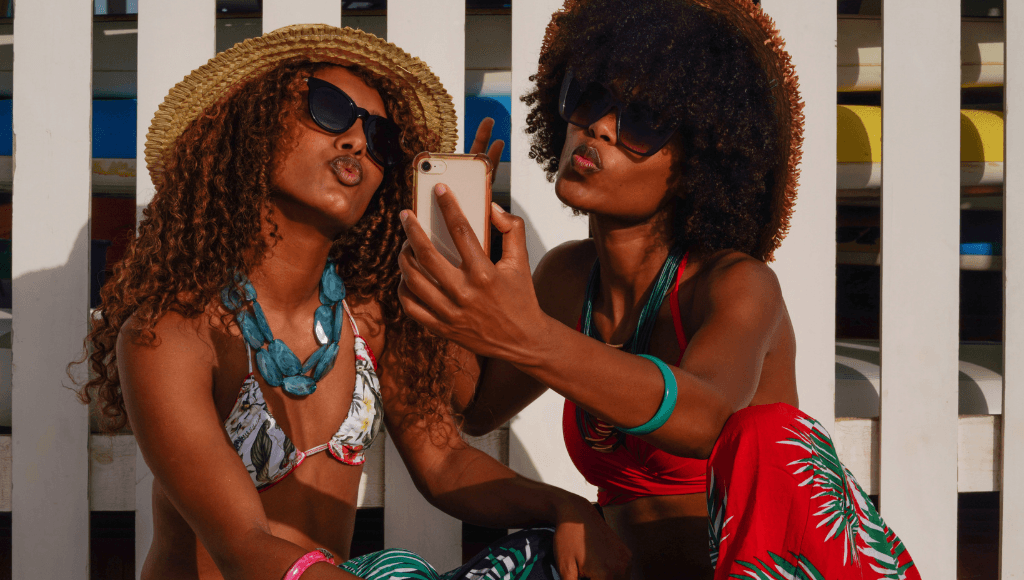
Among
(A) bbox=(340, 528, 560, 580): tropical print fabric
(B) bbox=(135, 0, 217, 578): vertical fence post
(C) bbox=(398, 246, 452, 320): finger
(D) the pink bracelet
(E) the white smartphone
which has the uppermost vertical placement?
(B) bbox=(135, 0, 217, 578): vertical fence post

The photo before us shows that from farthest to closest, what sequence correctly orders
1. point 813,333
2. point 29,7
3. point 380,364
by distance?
point 813,333, point 29,7, point 380,364

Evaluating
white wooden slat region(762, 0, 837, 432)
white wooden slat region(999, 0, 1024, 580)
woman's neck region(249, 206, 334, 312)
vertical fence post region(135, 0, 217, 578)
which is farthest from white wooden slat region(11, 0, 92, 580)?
white wooden slat region(999, 0, 1024, 580)

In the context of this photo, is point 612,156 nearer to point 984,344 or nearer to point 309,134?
point 309,134

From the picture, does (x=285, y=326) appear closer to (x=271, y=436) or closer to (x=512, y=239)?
(x=271, y=436)

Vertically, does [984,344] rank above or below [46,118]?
below

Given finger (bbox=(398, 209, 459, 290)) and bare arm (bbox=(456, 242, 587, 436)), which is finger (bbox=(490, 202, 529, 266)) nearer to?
finger (bbox=(398, 209, 459, 290))

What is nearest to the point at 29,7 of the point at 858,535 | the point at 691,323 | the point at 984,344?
the point at 691,323

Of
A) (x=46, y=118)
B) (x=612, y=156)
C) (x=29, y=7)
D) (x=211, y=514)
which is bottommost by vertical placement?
(x=211, y=514)

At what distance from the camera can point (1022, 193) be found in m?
2.35

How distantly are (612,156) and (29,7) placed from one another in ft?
5.79

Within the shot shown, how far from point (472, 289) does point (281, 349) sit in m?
0.77

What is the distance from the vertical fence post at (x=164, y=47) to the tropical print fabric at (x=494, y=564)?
1.01 m

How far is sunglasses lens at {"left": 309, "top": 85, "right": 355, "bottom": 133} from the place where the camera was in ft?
5.32

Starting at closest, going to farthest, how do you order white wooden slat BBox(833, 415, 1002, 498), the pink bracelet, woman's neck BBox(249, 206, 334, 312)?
the pink bracelet → woman's neck BBox(249, 206, 334, 312) → white wooden slat BBox(833, 415, 1002, 498)
